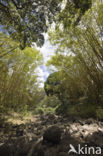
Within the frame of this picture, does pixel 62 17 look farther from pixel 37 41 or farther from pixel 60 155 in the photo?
pixel 60 155

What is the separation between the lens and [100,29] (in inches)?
86.6

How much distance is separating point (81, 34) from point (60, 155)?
2.63m

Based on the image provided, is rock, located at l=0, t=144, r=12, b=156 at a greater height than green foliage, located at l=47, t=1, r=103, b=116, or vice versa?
green foliage, located at l=47, t=1, r=103, b=116

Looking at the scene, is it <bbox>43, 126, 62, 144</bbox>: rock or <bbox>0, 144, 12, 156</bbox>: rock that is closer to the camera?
<bbox>0, 144, 12, 156</bbox>: rock

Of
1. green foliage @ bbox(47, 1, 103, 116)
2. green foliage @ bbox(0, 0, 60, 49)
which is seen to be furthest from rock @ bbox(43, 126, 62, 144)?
green foliage @ bbox(47, 1, 103, 116)

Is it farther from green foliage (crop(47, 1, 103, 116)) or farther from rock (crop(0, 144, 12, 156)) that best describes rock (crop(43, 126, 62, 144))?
green foliage (crop(47, 1, 103, 116))

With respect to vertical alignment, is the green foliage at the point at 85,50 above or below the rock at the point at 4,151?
above

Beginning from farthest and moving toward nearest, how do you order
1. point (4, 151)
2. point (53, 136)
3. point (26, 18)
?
point (26, 18)
point (53, 136)
point (4, 151)

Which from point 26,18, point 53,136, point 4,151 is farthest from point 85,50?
point 4,151

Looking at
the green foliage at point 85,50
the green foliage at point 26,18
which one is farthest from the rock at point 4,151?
the green foliage at point 85,50

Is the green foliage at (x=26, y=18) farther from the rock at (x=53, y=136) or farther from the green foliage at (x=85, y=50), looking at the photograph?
the rock at (x=53, y=136)

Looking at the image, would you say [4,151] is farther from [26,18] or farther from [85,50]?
[85,50]

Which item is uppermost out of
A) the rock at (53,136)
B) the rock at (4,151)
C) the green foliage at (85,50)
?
the green foliage at (85,50)

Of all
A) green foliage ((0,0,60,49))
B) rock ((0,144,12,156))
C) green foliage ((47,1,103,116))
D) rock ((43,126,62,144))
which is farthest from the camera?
green foliage ((47,1,103,116))
